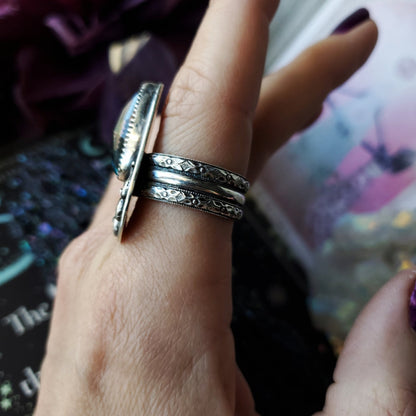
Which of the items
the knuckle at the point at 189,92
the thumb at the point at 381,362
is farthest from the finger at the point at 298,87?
the thumb at the point at 381,362

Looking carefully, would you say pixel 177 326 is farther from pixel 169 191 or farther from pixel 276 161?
pixel 276 161

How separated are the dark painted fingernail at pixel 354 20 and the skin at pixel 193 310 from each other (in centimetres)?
26

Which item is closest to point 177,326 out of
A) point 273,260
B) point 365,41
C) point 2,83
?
point 273,260

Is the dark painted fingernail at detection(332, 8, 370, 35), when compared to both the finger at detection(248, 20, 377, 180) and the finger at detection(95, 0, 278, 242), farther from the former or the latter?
the finger at detection(95, 0, 278, 242)

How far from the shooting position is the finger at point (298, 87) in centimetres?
59

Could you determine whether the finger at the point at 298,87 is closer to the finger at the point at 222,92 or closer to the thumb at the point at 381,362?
the finger at the point at 222,92

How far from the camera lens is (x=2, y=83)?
0.81 m

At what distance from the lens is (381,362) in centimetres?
42

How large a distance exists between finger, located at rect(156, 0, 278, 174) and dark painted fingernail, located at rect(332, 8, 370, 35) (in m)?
0.27

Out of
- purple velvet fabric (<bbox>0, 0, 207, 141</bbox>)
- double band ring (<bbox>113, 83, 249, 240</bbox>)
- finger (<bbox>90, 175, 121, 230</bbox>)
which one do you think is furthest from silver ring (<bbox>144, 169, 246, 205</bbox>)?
purple velvet fabric (<bbox>0, 0, 207, 141</bbox>)

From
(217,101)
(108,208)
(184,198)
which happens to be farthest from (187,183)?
(108,208)

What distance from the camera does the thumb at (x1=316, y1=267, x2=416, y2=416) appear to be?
41 cm

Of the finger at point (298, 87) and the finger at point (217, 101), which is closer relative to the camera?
the finger at point (217, 101)

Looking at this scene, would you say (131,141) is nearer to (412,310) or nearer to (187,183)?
→ (187,183)
